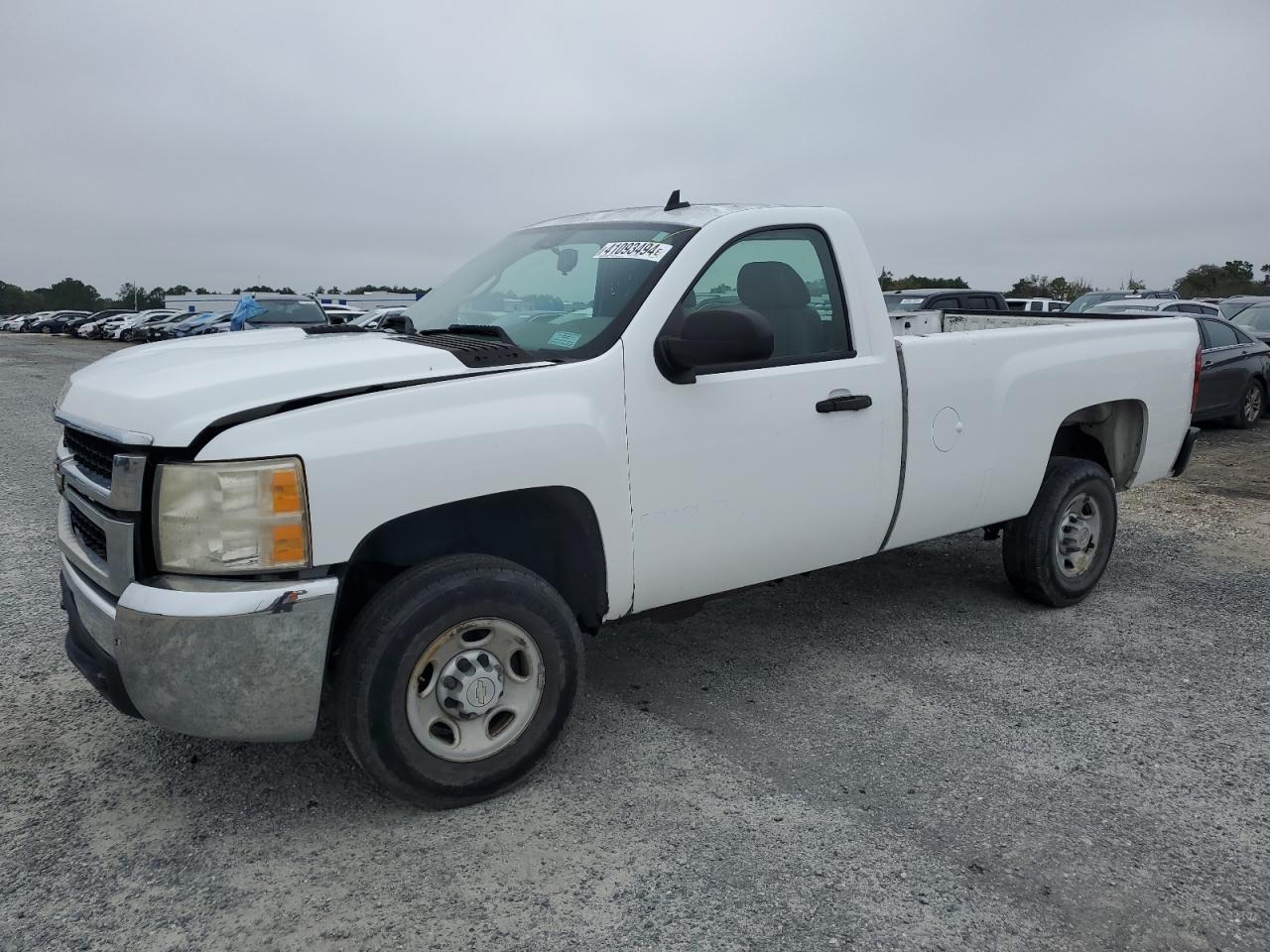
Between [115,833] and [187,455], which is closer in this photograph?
[187,455]

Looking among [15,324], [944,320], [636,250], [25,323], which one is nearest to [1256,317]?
[944,320]

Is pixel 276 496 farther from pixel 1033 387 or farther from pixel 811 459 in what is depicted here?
pixel 1033 387

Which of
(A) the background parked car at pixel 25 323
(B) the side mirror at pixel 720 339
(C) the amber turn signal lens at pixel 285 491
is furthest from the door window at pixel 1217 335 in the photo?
(A) the background parked car at pixel 25 323

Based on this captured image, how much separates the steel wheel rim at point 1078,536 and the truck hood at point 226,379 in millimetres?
3228

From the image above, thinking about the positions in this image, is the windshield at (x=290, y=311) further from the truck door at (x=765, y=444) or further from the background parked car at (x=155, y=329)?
the background parked car at (x=155, y=329)

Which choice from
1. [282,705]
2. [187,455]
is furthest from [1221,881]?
[187,455]

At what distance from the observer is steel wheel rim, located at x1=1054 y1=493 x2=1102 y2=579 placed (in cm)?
529

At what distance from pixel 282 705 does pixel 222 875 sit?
0.52 m

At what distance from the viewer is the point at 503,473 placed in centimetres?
325

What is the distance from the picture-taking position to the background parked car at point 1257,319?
15.8 meters

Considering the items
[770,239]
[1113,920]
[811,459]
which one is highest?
[770,239]

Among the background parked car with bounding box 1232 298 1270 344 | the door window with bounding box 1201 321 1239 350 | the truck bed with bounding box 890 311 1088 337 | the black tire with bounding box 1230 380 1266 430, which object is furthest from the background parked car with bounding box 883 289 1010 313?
the truck bed with bounding box 890 311 1088 337

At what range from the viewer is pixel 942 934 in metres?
2.73

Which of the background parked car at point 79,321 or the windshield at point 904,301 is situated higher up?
the background parked car at point 79,321
